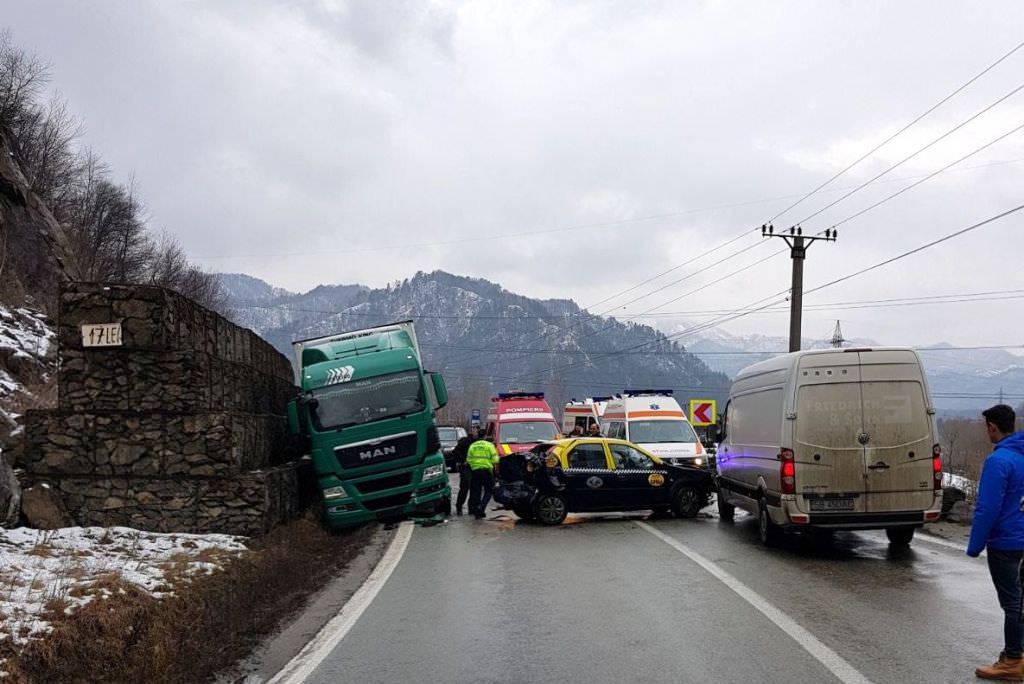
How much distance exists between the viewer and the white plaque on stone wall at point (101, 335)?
41.1 feet

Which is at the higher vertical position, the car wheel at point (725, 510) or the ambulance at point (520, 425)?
the ambulance at point (520, 425)

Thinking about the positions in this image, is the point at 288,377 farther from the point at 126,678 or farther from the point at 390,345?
the point at 126,678

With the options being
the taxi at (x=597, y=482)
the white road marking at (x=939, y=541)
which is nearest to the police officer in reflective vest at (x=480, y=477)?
the taxi at (x=597, y=482)

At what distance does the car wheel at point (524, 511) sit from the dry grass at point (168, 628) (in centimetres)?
581

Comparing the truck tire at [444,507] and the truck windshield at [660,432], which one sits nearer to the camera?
the truck tire at [444,507]

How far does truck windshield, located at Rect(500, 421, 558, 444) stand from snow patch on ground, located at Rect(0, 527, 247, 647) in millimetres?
13878

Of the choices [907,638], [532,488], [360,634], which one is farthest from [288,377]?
[907,638]

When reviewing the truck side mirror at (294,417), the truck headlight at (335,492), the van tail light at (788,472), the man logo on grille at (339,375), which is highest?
the man logo on grille at (339,375)

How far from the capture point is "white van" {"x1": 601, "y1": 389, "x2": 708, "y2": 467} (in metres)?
21.5

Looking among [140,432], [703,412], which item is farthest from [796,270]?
[140,432]

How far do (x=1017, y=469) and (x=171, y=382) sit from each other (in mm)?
10779

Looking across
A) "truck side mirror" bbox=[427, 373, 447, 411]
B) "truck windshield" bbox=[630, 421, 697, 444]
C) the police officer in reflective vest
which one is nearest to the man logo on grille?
"truck side mirror" bbox=[427, 373, 447, 411]

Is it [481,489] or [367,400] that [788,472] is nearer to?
[481,489]

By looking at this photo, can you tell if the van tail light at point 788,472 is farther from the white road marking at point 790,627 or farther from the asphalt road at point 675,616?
the white road marking at point 790,627
